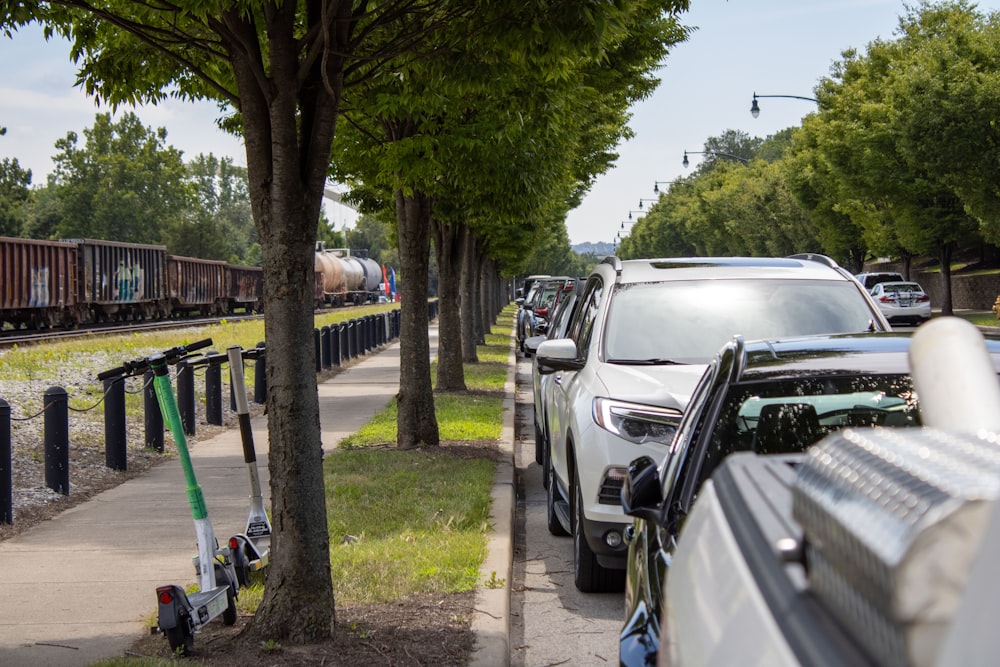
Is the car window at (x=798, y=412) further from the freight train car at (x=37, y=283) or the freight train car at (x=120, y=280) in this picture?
the freight train car at (x=120, y=280)

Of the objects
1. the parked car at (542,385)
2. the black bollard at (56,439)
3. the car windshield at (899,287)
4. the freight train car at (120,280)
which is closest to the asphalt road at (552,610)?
the parked car at (542,385)

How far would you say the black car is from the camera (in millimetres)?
3709

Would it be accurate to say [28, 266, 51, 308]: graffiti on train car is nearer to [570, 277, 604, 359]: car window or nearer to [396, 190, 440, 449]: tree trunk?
[396, 190, 440, 449]: tree trunk

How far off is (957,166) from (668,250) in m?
99.2

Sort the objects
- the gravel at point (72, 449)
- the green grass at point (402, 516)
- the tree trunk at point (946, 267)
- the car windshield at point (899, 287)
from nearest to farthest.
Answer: the green grass at point (402, 516)
the gravel at point (72, 449)
the car windshield at point (899, 287)
the tree trunk at point (946, 267)

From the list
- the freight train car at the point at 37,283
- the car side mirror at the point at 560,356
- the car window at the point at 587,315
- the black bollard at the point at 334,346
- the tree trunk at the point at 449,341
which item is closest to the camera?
the car side mirror at the point at 560,356

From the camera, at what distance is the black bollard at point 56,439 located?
396 inches

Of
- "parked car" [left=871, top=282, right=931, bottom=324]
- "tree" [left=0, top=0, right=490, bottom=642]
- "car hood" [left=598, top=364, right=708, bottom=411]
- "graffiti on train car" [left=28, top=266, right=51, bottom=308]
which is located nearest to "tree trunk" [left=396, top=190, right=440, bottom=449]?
"car hood" [left=598, top=364, right=708, bottom=411]

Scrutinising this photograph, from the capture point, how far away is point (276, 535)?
19.9ft

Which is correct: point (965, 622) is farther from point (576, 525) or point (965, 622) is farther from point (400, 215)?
point (400, 215)

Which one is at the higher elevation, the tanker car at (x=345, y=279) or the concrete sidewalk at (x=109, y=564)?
the tanker car at (x=345, y=279)

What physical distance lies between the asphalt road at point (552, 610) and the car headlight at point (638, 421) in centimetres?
98

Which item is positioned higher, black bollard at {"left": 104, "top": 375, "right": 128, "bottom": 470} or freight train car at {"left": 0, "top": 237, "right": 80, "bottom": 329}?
freight train car at {"left": 0, "top": 237, "right": 80, "bottom": 329}

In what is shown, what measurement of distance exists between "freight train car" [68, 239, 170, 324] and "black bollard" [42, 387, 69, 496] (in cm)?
Answer: 3357
